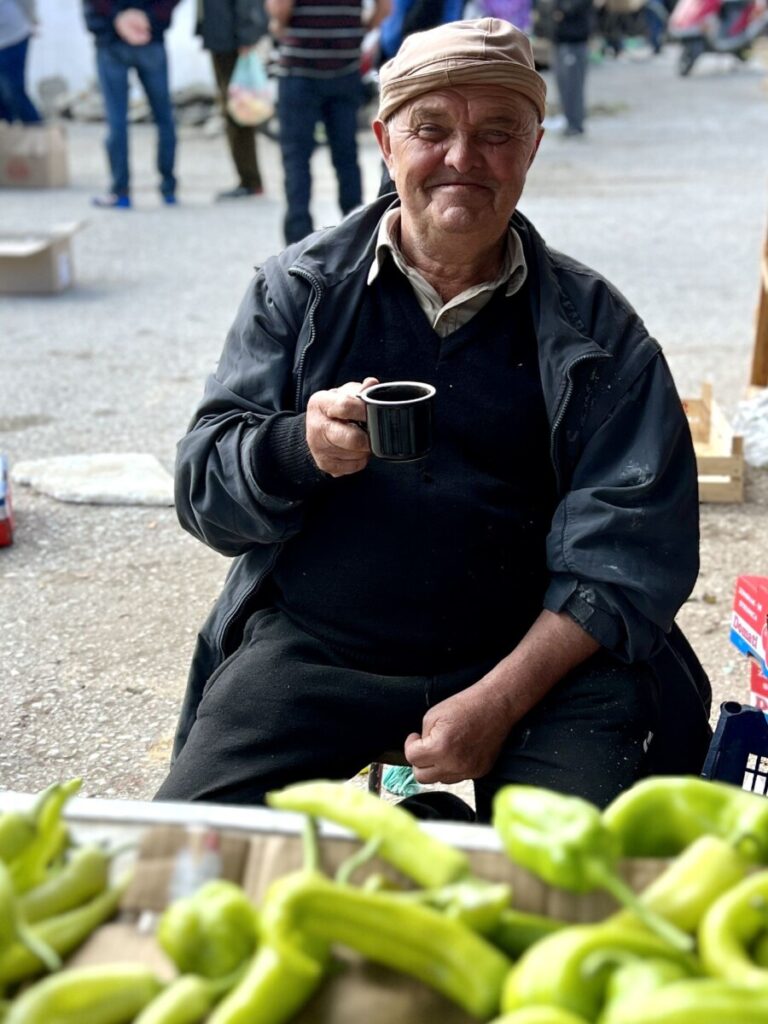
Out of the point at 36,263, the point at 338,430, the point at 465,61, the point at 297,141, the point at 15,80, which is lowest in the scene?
the point at 36,263

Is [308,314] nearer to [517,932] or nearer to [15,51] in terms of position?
[517,932]

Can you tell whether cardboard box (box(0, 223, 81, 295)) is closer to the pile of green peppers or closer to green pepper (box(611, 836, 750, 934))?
the pile of green peppers

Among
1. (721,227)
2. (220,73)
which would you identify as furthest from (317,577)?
(220,73)

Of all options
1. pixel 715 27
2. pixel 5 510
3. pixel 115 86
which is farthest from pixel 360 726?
pixel 715 27

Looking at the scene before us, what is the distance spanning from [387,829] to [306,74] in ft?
23.0

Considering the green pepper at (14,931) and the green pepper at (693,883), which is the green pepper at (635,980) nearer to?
the green pepper at (693,883)

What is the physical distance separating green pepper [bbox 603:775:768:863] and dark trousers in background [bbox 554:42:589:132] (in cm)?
1365

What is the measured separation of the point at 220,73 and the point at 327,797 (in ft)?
34.8

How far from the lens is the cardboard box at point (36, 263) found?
8.23 metres

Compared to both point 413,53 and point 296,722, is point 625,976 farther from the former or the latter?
point 413,53

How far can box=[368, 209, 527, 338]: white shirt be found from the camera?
2.61 metres

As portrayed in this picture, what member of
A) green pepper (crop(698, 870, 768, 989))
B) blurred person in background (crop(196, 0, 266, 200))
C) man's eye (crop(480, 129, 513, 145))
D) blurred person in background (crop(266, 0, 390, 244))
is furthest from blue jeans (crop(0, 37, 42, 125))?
green pepper (crop(698, 870, 768, 989))

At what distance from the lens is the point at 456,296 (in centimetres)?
263

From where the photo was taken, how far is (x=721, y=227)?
10.1 meters
